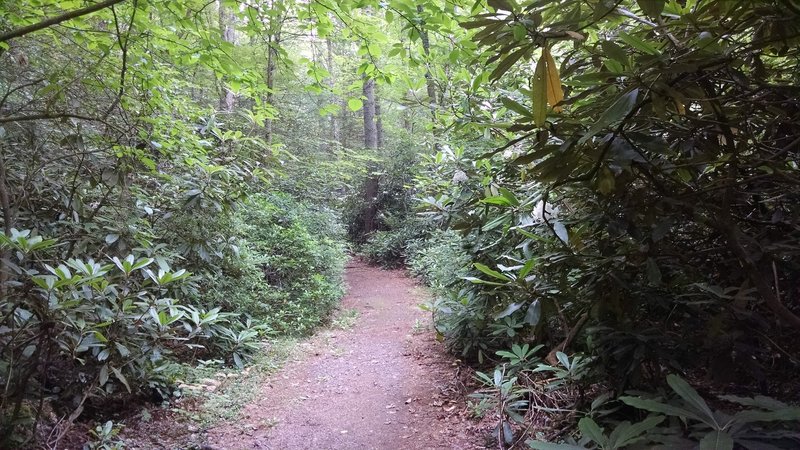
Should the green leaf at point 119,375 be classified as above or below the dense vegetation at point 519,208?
below

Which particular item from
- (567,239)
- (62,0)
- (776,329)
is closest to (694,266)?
(776,329)

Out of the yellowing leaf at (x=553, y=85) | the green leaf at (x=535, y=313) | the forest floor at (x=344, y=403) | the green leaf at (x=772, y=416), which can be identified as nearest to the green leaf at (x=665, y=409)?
the green leaf at (x=772, y=416)

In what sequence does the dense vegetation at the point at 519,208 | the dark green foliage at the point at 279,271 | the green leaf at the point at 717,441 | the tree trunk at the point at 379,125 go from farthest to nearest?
the tree trunk at the point at 379,125, the dark green foliage at the point at 279,271, the dense vegetation at the point at 519,208, the green leaf at the point at 717,441

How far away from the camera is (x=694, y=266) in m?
2.18

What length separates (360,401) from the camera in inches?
172

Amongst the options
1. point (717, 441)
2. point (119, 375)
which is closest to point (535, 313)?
point (717, 441)

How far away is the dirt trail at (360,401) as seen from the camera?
139 inches

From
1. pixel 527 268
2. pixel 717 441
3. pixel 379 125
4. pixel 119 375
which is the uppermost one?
pixel 379 125

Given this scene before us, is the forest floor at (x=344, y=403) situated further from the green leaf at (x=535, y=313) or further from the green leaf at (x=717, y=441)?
the green leaf at (x=717, y=441)

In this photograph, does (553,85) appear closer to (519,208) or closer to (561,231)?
(561,231)

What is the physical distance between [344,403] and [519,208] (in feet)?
9.15

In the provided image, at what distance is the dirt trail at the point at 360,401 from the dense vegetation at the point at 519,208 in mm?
464

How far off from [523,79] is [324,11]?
2573mm

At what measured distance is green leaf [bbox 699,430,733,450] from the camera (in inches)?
47.7
